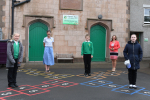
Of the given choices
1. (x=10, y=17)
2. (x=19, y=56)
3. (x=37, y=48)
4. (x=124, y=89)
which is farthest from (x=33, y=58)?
(x=124, y=89)

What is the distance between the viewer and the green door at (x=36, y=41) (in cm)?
1249

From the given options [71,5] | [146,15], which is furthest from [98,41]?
[146,15]

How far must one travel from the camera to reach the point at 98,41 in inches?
531

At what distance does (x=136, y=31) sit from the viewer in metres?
14.8

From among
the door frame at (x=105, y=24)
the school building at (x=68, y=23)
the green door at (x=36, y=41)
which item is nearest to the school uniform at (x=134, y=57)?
the school building at (x=68, y=23)

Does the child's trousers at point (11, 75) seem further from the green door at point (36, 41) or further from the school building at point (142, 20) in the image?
the school building at point (142, 20)

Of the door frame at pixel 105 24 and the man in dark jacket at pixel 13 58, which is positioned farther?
the door frame at pixel 105 24

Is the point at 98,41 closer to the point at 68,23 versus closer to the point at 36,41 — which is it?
the point at 68,23

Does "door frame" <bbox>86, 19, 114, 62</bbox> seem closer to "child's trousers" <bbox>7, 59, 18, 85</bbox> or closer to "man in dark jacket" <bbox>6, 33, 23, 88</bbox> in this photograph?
"man in dark jacket" <bbox>6, 33, 23, 88</bbox>

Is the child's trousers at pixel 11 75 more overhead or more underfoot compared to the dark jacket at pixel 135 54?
more underfoot

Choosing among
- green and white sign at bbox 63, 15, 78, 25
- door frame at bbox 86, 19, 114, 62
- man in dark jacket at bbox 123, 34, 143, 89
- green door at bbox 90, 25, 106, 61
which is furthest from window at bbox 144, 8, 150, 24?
man in dark jacket at bbox 123, 34, 143, 89

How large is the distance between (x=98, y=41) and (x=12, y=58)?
8999 millimetres

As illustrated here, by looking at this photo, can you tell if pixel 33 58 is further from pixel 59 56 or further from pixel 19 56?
pixel 19 56

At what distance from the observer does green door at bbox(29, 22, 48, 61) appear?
41.0 ft
